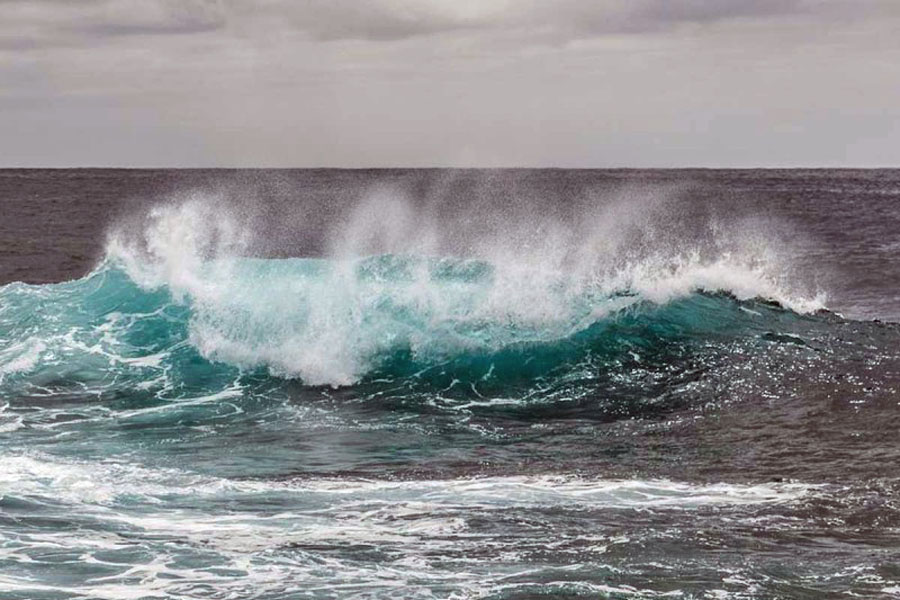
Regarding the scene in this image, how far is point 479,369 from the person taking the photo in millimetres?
21828

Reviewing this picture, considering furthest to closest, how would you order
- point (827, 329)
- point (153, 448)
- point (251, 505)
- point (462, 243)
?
point (462, 243), point (827, 329), point (153, 448), point (251, 505)

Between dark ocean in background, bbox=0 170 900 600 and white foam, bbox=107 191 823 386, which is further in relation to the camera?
white foam, bbox=107 191 823 386

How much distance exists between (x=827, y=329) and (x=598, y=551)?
14514 mm

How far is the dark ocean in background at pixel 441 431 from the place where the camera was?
453 inches

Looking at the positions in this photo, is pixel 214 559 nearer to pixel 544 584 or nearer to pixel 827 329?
pixel 544 584

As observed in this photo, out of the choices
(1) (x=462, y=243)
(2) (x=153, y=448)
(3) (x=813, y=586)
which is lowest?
(3) (x=813, y=586)

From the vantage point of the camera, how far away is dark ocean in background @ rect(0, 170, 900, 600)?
11.5m

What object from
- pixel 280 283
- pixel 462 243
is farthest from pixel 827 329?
pixel 462 243

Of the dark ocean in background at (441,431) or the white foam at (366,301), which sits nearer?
the dark ocean in background at (441,431)

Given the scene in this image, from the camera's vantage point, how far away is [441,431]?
17.9 metres

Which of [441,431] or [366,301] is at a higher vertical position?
[366,301]

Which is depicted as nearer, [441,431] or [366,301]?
[441,431]

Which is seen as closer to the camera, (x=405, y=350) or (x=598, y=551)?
(x=598, y=551)

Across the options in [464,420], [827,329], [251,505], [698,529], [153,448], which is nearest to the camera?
[698,529]
